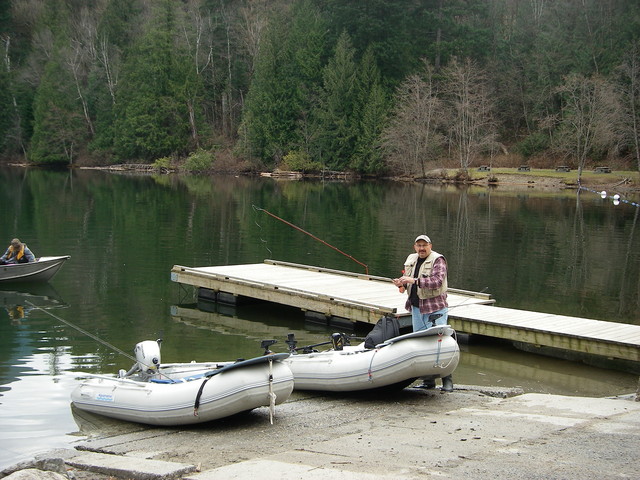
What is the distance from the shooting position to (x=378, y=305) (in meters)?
14.9

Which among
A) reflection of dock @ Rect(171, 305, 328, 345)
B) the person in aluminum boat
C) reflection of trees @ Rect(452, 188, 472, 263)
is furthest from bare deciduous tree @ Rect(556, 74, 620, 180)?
the person in aluminum boat

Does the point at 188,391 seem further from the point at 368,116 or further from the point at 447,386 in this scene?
the point at 368,116

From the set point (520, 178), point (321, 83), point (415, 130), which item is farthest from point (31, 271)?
point (321, 83)

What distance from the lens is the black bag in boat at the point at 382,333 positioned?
1030 centimetres

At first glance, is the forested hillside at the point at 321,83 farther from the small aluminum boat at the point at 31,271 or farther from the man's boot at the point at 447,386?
the man's boot at the point at 447,386

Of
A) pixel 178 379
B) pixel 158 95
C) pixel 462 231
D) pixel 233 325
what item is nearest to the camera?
pixel 178 379

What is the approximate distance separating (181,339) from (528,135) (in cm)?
5717

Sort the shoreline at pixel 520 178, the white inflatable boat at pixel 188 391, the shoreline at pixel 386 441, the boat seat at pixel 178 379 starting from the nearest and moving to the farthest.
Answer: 1. the shoreline at pixel 386 441
2. the white inflatable boat at pixel 188 391
3. the boat seat at pixel 178 379
4. the shoreline at pixel 520 178

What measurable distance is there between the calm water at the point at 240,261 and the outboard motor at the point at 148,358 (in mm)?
1079

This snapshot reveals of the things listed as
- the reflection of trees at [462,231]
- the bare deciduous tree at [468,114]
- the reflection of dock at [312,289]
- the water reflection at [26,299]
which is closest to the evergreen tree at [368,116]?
the bare deciduous tree at [468,114]

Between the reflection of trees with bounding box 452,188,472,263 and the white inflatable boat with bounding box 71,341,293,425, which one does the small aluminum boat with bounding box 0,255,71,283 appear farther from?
the reflection of trees with bounding box 452,188,472,263

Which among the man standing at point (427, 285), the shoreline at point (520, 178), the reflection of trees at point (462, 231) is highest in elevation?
the shoreline at point (520, 178)

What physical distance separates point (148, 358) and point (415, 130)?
5581cm

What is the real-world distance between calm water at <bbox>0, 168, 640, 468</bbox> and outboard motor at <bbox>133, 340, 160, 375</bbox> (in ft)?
3.54
